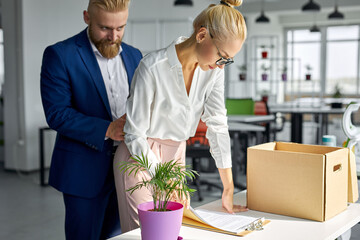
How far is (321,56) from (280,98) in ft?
6.52

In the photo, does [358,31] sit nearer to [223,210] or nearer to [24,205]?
[24,205]

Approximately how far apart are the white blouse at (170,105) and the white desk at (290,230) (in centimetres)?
25

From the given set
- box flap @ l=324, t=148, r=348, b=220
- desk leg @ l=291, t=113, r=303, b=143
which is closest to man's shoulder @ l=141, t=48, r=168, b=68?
box flap @ l=324, t=148, r=348, b=220

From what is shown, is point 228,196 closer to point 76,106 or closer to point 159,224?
point 159,224

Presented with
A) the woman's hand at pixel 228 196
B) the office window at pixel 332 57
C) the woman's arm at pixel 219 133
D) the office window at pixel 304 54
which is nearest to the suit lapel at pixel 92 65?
the woman's arm at pixel 219 133

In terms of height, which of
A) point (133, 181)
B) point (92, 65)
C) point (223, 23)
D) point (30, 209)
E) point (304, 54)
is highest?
point (304, 54)

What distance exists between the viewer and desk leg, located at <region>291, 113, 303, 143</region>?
664 cm

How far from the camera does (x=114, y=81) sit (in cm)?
184

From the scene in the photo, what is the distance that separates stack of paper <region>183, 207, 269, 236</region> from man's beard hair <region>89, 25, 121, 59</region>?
2.50 feet

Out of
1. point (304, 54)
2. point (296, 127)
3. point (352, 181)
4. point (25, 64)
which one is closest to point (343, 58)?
point (304, 54)

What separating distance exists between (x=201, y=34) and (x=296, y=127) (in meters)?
5.66

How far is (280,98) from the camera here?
15.0m

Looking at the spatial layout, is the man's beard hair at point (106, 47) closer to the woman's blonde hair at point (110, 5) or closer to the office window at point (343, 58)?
the woman's blonde hair at point (110, 5)

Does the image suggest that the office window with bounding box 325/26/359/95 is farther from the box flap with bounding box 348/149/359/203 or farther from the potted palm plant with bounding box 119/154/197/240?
the potted palm plant with bounding box 119/154/197/240
